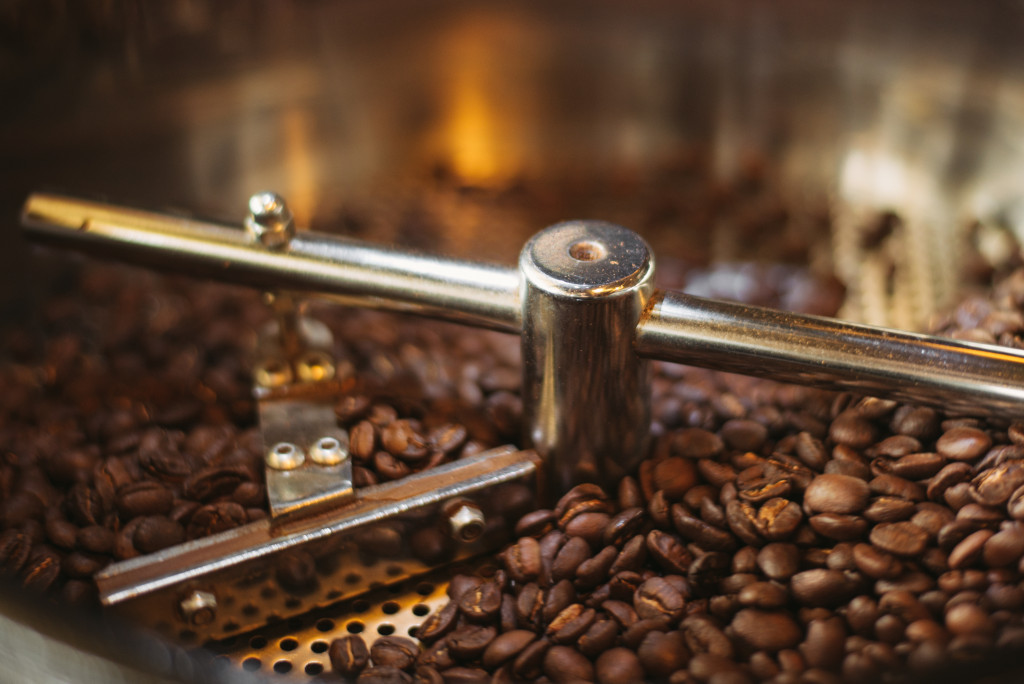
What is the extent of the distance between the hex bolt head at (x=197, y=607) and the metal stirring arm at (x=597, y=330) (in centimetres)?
27

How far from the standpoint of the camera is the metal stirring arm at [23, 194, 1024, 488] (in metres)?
0.63

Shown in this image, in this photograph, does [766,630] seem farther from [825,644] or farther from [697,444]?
[697,444]

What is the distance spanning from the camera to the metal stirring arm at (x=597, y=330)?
629mm

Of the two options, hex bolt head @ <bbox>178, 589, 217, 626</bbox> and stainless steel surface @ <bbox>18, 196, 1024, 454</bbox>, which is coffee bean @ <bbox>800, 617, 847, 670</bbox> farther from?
hex bolt head @ <bbox>178, 589, 217, 626</bbox>

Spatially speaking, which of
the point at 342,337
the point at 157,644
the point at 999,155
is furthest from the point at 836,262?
the point at 157,644

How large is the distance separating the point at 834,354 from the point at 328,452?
0.40 meters

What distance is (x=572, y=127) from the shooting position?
1.37m

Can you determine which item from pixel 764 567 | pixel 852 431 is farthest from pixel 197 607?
pixel 852 431

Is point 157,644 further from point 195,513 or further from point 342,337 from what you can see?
point 342,337

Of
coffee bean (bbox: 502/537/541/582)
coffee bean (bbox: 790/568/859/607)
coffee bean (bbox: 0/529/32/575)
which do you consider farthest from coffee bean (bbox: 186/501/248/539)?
coffee bean (bbox: 790/568/859/607)

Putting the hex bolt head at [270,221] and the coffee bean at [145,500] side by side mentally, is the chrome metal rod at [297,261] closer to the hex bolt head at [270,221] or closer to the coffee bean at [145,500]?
the hex bolt head at [270,221]

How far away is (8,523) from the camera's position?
734mm

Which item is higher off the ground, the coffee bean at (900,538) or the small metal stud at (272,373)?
the small metal stud at (272,373)

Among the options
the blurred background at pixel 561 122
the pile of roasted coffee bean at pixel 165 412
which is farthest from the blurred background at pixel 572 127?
the pile of roasted coffee bean at pixel 165 412
